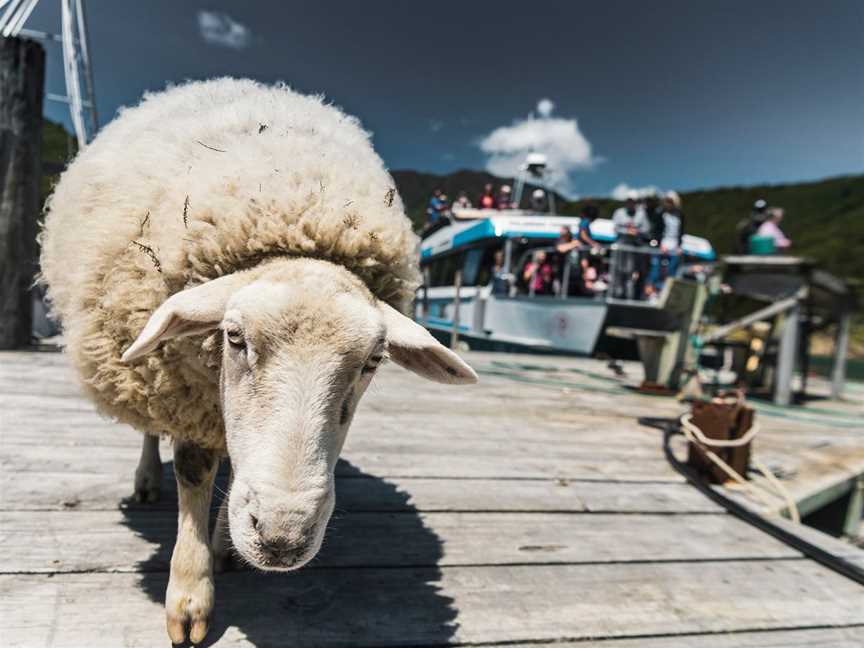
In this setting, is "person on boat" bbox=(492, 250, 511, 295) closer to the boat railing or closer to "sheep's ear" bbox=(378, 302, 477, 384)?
the boat railing

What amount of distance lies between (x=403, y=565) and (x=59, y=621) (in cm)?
83

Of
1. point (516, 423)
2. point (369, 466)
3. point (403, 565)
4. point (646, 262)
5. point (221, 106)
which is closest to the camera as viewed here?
point (403, 565)

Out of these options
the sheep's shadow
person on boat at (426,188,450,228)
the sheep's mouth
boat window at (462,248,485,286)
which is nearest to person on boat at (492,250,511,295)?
boat window at (462,248,485,286)

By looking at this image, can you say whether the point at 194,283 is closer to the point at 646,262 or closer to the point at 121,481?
the point at 121,481

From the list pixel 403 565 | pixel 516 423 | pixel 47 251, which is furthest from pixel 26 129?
pixel 403 565

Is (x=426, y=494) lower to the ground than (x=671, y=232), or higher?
lower

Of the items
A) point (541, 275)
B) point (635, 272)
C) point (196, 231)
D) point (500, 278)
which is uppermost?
point (635, 272)

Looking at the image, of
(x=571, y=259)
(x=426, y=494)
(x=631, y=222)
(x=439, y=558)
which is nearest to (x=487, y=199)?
(x=571, y=259)

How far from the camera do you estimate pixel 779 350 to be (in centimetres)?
605

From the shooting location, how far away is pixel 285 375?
3.60 ft

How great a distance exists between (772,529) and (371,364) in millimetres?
1773

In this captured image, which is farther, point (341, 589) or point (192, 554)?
point (341, 589)

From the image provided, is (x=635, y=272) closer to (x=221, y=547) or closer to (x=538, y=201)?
(x=538, y=201)

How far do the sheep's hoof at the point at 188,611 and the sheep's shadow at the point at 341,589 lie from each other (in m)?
0.04
